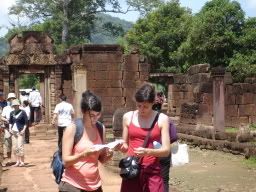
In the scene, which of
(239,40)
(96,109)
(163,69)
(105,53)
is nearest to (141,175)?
(96,109)

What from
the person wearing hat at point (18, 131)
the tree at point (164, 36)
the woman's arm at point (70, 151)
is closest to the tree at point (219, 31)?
the tree at point (164, 36)

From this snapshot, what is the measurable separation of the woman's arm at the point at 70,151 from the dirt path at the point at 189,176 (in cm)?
399

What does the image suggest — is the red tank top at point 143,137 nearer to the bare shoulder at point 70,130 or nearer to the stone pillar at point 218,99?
the bare shoulder at point 70,130

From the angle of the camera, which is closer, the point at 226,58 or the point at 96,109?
the point at 96,109

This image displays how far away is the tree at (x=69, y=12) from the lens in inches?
1601

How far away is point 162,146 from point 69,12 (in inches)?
1499

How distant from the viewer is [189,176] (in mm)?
9766

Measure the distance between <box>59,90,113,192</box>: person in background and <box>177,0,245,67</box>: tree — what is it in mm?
23189

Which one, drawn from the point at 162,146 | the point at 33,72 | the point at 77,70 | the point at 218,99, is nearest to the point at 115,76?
the point at 77,70

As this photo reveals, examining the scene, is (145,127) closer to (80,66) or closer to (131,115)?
(131,115)

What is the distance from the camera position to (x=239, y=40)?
2652cm

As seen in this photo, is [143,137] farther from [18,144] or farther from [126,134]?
[18,144]

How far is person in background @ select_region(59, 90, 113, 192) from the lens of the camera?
4.12 metres

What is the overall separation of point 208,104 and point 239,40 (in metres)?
9.17
